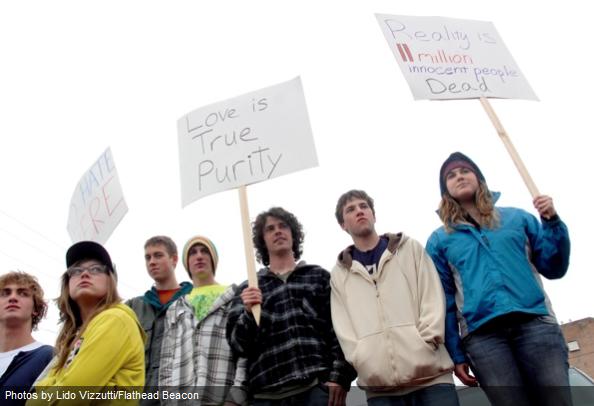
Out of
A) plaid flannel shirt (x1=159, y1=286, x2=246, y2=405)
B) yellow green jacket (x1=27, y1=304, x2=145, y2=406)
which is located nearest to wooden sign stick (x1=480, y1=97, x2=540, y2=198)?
plaid flannel shirt (x1=159, y1=286, x2=246, y2=405)

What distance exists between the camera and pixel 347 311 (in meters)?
3.36

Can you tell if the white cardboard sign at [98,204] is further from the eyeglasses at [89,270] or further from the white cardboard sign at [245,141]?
the eyeglasses at [89,270]

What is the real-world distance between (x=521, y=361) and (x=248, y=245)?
1.66 m

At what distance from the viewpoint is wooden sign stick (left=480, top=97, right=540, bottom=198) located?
3.34m

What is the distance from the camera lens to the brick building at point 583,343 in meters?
29.8

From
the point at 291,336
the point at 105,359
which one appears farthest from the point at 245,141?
the point at 105,359

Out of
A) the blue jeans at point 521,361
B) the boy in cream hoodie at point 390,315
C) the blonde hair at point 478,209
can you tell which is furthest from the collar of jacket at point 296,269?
the blue jeans at point 521,361

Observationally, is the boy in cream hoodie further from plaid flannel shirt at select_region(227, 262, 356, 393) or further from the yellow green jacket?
the yellow green jacket

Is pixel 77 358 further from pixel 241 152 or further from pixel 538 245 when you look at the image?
pixel 538 245

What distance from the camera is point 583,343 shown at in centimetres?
3020

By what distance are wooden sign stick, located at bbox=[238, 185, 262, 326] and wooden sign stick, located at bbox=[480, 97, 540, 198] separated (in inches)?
65.9

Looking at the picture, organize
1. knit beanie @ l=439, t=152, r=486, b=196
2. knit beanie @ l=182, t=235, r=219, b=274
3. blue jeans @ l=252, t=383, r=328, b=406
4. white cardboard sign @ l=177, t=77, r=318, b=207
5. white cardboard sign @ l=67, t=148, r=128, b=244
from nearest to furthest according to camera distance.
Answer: blue jeans @ l=252, t=383, r=328, b=406 < knit beanie @ l=439, t=152, r=486, b=196 < white cardboard sign @ l=177, t=77, r=318, b=207 < knit beanie @ l=182, t=235, r=219, b=274 < white cardboard sign @ l=67, t=148, r=128, b=244

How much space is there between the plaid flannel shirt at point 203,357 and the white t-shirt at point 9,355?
0.80 metres

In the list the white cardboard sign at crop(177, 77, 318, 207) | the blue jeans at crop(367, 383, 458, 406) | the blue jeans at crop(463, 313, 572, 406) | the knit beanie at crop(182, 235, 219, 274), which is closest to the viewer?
the blue jeans at crop(463, 313, 572, 406)
